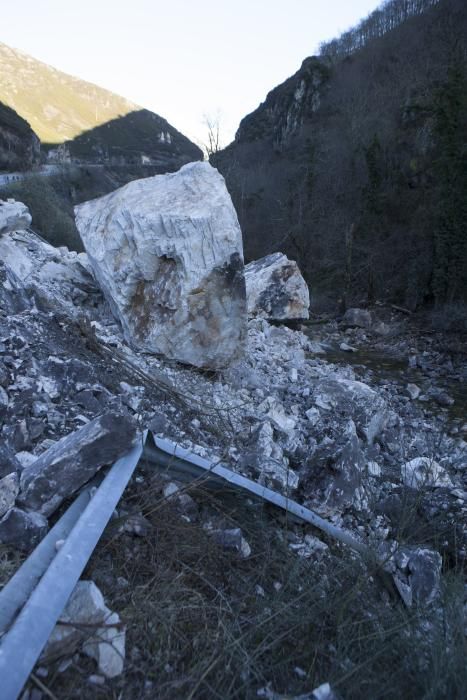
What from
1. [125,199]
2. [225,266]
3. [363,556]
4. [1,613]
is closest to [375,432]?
[225,266]

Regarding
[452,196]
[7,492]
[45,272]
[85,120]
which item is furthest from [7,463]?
[85,120]

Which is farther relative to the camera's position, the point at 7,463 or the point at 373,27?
the point at 373,27

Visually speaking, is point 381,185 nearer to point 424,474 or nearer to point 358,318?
point 358,318

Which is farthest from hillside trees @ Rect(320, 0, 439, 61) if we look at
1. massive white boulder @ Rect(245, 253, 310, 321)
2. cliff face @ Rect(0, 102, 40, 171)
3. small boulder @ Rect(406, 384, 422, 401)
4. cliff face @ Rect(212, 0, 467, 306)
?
small boulder @ Rect(406, 384, 422, 401)

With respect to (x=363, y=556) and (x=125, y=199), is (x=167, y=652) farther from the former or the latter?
(x=125, y=199)

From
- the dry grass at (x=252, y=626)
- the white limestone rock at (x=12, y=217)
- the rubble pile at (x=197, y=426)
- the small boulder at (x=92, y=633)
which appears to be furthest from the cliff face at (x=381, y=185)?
the small boulder at (x=92, y=633)

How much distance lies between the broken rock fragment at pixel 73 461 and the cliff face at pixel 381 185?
11.3 metres

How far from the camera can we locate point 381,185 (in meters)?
17.7

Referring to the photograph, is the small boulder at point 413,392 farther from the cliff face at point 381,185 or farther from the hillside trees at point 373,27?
the hillside trees at point 373,27

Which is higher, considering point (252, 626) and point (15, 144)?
point (15, 144)

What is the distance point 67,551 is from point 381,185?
18513mm

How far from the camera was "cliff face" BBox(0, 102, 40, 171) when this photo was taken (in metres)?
27.8

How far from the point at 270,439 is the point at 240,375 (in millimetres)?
1545

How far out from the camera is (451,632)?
143 centimetres
